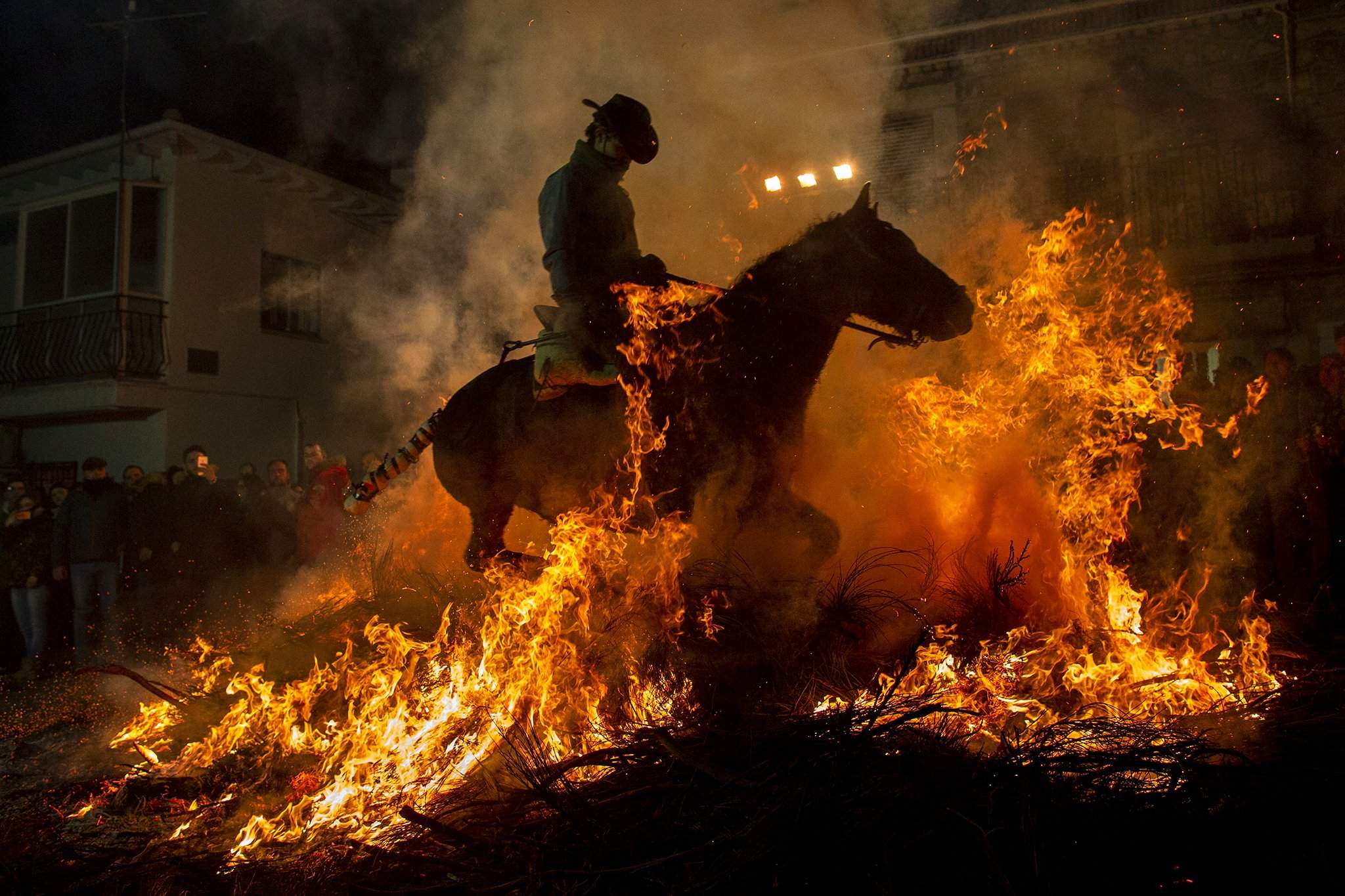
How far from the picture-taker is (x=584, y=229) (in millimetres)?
5230

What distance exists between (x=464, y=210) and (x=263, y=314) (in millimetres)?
8519

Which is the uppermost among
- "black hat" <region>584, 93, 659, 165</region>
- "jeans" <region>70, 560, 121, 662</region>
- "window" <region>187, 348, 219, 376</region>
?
"window" <region>187, 348, 219, 376</region>

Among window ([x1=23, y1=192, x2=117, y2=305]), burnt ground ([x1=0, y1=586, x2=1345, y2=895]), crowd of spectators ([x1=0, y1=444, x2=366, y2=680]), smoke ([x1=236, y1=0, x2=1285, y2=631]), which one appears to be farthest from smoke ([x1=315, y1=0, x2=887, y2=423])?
window ([x1=23, y1=192, x2=117, y2=305])

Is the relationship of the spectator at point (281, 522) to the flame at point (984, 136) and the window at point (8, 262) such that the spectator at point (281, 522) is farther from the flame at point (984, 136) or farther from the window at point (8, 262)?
the window at point (8, 262)

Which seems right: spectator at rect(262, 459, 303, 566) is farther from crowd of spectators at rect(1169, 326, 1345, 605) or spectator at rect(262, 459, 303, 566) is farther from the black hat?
crowd of spectators at rect(1169, 326, 1345, 605)

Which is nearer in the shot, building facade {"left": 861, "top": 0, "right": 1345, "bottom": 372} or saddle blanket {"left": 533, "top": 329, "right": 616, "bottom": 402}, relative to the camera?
saddle blanket {"left": 533, "top": 329, "right": 616, "bottom": 402}

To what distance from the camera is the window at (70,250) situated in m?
16.9

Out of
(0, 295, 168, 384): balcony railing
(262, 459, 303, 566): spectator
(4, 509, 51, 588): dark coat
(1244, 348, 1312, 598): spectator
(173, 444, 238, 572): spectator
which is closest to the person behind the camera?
(1244, 348, 1312, 598): spectator

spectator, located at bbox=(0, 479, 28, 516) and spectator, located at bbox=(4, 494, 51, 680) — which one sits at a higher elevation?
spectator, located at bbox=(0, 479, 28, 516)

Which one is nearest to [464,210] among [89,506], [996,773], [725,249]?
[725,249]

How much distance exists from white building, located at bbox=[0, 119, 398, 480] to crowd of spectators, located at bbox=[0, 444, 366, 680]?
6.43 metres

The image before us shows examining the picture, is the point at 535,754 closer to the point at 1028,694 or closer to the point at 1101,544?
the point at 1028,694

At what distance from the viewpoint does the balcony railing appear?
613 inches

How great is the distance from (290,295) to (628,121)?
1499 cm
